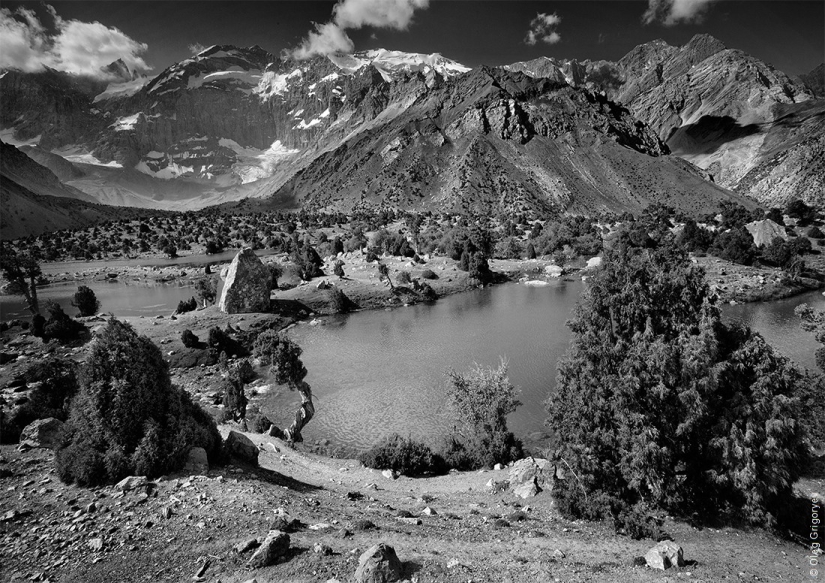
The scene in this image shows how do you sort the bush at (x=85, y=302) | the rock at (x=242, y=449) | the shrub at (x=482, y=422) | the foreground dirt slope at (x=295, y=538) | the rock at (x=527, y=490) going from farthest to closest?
the bush at (x=85, y=302) → the shrub at (x=482, y=422) → the rock at (x=242, y=449) → the rock at (x=527, y=490) → the foreground dirt slope at (x=295, y=538)

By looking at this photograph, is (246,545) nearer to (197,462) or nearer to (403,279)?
(197,462)

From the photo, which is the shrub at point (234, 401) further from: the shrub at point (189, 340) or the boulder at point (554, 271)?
the boulder at point (554, 271)

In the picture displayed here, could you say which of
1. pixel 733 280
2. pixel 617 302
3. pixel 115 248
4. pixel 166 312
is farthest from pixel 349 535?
pixel 115 248

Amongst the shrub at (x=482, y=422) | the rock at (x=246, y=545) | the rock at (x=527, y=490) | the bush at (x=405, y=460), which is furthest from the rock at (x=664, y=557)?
the bush at (x=405, y=460)

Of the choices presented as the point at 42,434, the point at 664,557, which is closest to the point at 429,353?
the point at 42,434

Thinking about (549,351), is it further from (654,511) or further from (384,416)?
(654,511)

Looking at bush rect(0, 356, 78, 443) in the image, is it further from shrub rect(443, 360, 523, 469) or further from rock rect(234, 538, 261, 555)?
shrub rect(443, 360, 523, 469)

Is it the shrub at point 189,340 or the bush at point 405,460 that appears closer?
the bush at point 405,460

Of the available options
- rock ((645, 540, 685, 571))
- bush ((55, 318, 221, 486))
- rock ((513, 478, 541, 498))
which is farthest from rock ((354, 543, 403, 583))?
rock ((513, 478, 541, 498))
